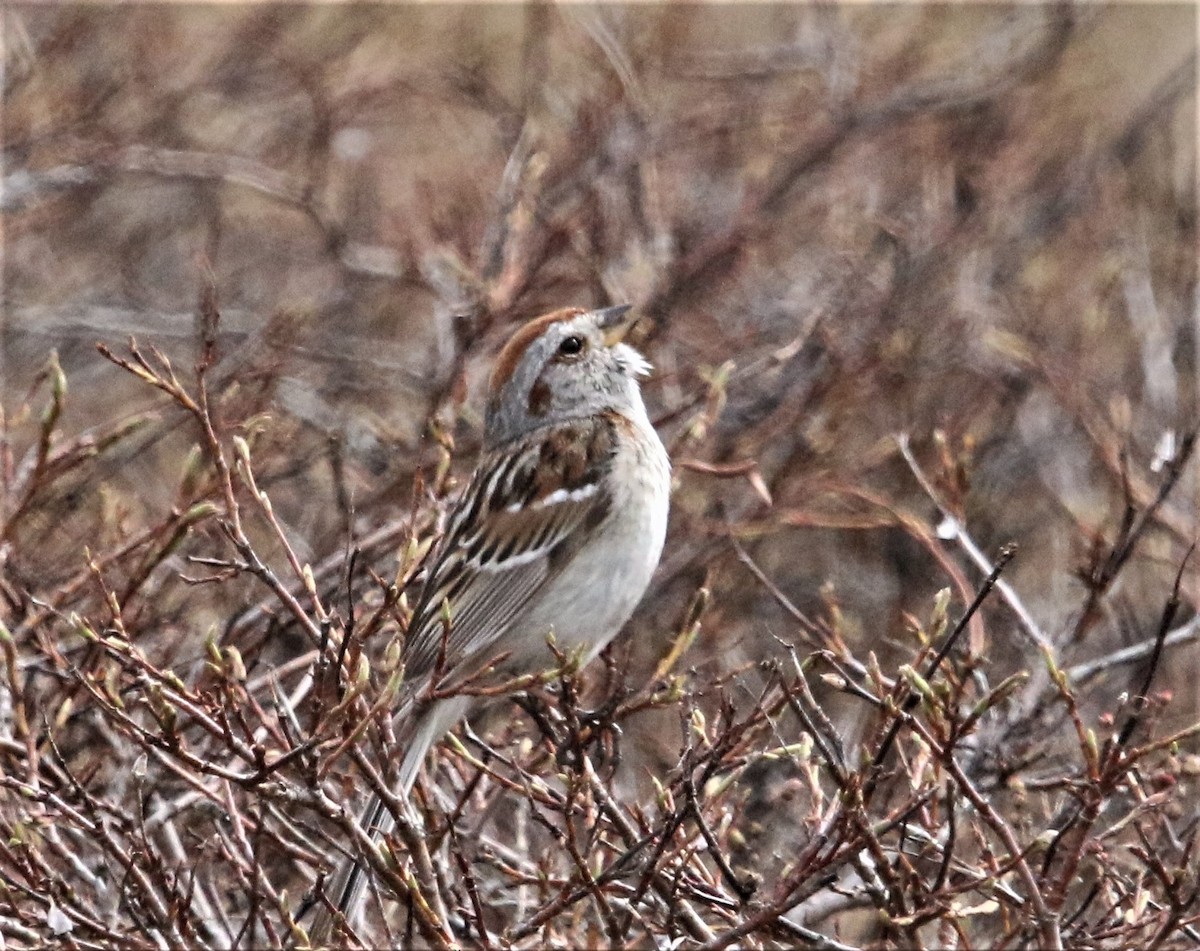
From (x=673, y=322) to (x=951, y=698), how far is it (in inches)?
161

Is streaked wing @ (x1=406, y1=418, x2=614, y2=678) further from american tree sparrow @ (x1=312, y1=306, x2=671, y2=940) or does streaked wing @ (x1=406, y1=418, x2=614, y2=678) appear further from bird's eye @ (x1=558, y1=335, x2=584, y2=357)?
bird's eye @ (x1=558, y1=335, x2=584, y2=357)

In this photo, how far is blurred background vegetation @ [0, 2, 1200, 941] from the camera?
5.91 metres

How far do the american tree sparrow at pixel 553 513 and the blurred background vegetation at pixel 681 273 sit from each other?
0.21m

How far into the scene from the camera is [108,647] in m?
3.18

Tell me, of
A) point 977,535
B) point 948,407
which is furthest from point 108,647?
point 948,407

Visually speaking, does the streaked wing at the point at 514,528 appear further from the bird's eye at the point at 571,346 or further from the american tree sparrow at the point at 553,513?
the bird's eye at the point at 571,346

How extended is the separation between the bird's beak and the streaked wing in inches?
10.6

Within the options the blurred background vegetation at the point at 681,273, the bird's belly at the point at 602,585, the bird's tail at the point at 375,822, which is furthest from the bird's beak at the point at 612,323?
the bird's tail at the point at 375,822

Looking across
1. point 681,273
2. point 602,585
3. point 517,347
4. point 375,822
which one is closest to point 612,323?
point 517,347

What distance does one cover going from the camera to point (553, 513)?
517 cm

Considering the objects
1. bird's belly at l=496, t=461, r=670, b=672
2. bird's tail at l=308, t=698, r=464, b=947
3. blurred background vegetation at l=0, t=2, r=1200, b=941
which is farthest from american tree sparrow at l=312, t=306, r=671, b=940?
bird's tail at l=308, t=698, r=464, b=947

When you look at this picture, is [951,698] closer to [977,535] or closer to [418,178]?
[977,535]

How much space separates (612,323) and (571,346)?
18cm

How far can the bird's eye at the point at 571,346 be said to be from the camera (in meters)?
5.42
